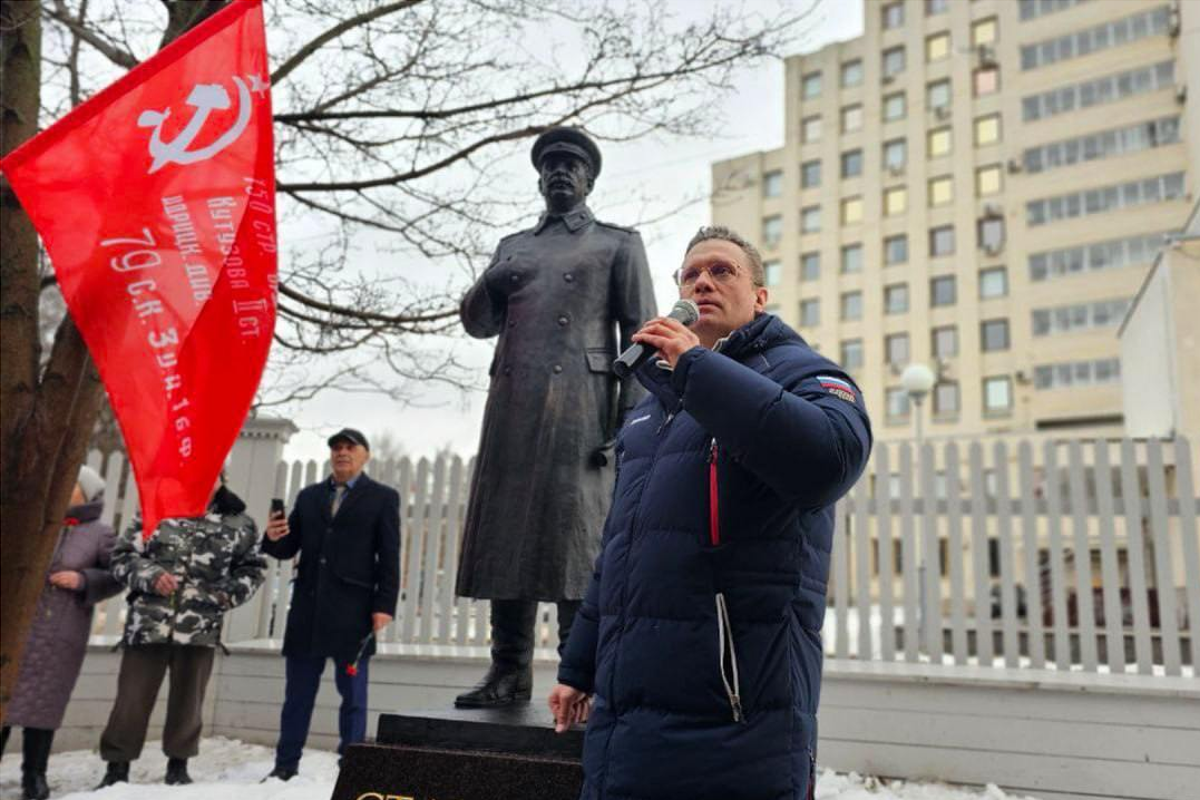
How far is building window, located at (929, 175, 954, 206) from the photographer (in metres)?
43.8

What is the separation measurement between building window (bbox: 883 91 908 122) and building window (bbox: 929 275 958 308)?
918 cm

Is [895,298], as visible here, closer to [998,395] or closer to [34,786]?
[998,395]

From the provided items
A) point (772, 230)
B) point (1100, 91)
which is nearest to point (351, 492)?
point (1100, 91)

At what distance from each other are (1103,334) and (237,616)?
1508 inches

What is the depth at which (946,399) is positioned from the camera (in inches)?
1639

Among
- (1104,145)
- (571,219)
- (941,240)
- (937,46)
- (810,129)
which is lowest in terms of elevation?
(571,219)

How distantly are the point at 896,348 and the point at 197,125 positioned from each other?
42885mm

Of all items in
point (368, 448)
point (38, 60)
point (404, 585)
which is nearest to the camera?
point (38, 60)

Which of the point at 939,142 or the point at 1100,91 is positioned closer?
the point at 1100,91

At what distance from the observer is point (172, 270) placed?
396cm

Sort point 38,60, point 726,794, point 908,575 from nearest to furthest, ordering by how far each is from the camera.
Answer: point 726,794 < point 38,60 < point 908,575

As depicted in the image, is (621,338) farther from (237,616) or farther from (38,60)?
(237,616)

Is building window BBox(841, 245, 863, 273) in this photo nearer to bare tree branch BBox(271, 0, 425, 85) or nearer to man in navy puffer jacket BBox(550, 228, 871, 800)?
bare tree branch BBox(271, 0, 425, 85)

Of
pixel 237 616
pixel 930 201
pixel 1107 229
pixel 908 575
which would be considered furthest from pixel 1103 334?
pixel 237 616
